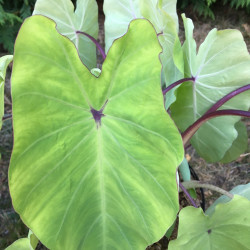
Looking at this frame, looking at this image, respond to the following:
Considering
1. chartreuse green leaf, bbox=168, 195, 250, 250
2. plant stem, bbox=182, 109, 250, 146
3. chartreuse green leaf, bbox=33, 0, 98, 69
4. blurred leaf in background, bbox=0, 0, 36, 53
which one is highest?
chartreuse green leaf, bbox=33, 0, 98, 69

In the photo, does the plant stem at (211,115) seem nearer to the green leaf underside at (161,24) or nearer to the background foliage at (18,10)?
the green leaf underside at (161,24)

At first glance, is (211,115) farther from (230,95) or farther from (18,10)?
(18,10)

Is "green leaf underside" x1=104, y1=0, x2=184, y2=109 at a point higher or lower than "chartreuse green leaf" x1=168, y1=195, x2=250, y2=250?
higher

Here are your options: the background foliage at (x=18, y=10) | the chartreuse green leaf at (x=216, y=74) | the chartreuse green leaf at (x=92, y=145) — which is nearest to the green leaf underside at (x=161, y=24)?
the chartreuse green leaf at (x=216, y=74)

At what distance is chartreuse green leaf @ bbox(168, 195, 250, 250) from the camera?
0.63m

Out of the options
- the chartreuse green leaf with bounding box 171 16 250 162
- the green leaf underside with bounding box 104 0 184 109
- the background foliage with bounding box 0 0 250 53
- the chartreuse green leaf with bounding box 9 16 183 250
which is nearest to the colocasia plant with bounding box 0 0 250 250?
the chartreuse green leaf with bounding box 9 16 183 250

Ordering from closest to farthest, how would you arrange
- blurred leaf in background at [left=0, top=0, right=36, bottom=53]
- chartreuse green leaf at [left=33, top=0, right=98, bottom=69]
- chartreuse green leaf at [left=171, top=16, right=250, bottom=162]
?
chartreuse green leaf at [left=171, top=16, right=250, bottom=162], chartreuse green leaf at [left=33, top=0, right=98, bottom=69], blurred leaf in background at [left=0, top=0, right=36, bottom=53]

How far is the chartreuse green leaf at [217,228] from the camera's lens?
0.63 m

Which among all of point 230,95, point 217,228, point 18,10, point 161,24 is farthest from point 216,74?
point 18,10

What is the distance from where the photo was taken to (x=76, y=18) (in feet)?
3.52

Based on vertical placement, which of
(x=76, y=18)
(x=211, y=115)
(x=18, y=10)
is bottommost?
(x=18, y=10)

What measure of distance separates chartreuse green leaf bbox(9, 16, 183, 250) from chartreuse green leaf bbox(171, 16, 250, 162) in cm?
32

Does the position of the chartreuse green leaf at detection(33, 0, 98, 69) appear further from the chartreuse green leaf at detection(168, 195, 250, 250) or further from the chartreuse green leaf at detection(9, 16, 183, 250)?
the chartreuse green leaf at detection(168, 195, 250, 250)

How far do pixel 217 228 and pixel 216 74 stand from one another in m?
0.43
